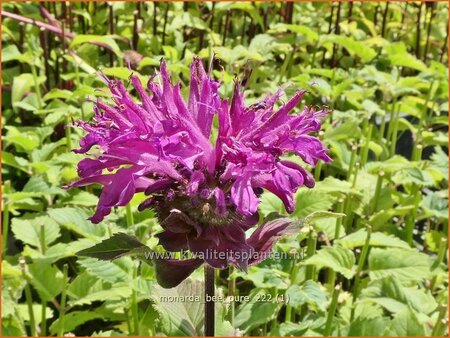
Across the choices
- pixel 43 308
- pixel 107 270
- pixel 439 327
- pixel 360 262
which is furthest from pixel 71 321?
pixel 439 327

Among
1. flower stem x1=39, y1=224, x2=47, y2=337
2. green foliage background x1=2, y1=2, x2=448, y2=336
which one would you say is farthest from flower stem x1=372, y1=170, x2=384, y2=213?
flower stem x1=39, y1=224, x2=47, y2=337

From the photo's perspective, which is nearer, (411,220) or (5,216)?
(5,216)

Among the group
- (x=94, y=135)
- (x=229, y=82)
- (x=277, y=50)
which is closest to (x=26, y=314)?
(x=94, y=135)

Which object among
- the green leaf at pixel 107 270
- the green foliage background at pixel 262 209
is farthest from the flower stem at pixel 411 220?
the green leaf at pixel 107 270

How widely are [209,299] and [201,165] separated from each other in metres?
0.17

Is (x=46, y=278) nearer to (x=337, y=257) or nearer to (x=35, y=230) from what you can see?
(x=35, y=230)

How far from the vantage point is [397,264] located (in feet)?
4.44

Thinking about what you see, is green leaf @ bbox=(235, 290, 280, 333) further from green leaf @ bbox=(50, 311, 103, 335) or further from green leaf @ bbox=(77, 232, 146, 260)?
green leaf @ bbox=(77, 232, 146, 260)

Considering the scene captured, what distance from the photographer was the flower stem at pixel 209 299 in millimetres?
851

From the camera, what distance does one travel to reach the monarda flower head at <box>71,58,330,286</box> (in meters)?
0.79

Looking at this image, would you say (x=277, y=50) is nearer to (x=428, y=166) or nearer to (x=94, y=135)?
(x=428, y=166)

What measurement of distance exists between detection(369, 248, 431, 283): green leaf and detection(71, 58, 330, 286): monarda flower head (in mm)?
553

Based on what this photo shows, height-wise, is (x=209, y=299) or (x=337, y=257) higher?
(x=209, y=299)

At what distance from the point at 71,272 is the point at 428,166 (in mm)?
909
